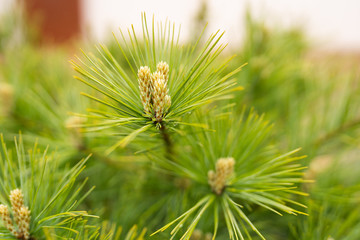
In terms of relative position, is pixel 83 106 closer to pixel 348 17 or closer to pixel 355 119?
pixel 355 119

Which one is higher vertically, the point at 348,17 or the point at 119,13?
the point at 119,13

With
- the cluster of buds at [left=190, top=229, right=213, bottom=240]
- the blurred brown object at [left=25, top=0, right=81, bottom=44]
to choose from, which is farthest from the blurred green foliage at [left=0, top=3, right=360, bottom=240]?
the blurred brown object at [left=25, top=0, right=81, bottom=44]

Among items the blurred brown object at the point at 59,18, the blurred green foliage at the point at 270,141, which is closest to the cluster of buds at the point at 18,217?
the blurred green foliage at the point at 270,141

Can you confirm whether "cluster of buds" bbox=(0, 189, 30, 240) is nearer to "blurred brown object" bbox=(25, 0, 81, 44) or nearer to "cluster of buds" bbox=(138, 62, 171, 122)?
"cluster of buds" bbox=(138, 62, 171, 122)

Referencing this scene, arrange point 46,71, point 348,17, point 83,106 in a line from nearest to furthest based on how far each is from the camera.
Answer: point 83,106
point 46,71
point 348,17

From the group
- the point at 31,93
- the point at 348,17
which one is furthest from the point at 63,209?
the point at 348,17

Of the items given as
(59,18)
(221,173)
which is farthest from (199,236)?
(59,18)

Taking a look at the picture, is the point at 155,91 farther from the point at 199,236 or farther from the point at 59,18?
the point at 59,18

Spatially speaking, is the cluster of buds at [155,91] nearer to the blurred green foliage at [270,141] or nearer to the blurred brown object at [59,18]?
the blurred green foliage at [270,141]
